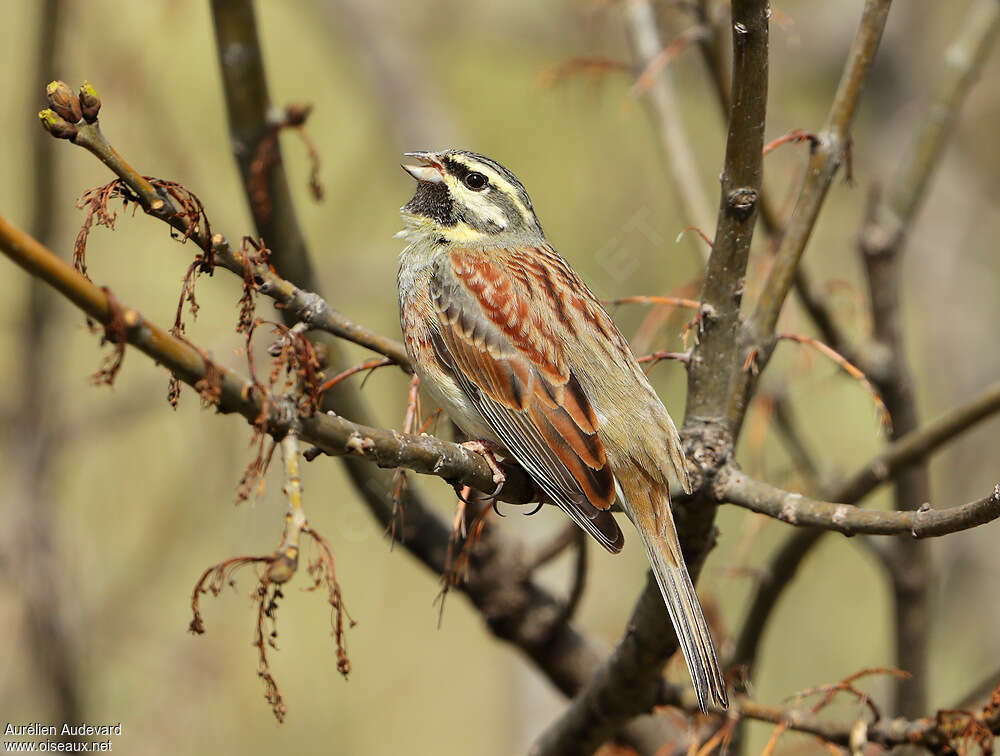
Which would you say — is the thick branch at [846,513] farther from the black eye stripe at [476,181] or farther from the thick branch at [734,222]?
the black eye stripe at [476,181]

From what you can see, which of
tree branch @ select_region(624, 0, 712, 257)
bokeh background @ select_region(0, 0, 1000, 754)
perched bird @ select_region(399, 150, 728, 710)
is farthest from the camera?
bokeh background @ select_region(0, 0, 1000, 754)

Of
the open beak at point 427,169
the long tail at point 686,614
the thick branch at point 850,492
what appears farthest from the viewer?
the open beak at point 427,169

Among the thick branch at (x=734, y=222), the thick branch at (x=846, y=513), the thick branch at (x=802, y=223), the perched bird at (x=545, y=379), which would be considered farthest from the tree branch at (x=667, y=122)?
the thick branch at (x=846, y=513)

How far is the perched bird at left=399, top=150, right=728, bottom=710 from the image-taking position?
341cm

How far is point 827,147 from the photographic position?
3.24 m

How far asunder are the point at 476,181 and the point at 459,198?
10cm

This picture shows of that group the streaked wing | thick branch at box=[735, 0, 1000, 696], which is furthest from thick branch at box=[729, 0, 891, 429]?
thick branch at box=[735, 0, 1000, 696]

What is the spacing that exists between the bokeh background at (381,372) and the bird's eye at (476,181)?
0.84 metres

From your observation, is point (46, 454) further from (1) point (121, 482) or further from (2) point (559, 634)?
(2) point (559, 634)

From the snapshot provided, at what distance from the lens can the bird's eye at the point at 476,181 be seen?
14.6 feet

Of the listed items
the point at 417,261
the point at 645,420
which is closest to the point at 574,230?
the point at 417,261

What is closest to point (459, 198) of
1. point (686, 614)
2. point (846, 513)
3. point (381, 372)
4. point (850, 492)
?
point (850, 492)

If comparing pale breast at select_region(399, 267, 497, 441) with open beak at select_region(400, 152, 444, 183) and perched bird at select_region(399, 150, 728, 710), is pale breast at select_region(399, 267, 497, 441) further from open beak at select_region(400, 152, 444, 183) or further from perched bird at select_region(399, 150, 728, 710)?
open beak at select_region(400, 152, 444, 183)

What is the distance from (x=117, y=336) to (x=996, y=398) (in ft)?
8.45
